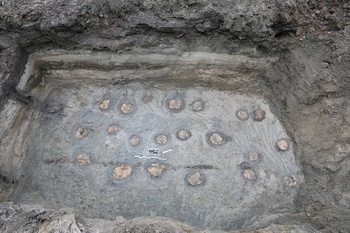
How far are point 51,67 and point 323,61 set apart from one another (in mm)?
1591

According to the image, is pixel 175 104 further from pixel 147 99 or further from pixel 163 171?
pixel 163 171

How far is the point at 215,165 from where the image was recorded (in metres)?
2.54

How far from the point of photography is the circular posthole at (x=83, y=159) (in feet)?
8.43

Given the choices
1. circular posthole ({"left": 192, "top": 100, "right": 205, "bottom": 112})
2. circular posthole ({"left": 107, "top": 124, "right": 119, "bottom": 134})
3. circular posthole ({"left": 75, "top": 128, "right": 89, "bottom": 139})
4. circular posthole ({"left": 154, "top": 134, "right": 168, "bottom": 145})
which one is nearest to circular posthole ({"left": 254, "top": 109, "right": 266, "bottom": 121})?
circular posthole ({"left": 192, "top": 100, "right": 205, "bottom": 112})

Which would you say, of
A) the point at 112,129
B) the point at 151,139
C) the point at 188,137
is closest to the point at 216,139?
the point at 188,137

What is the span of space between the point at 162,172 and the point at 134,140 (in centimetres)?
27

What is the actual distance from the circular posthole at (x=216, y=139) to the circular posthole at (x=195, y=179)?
0.22 meters

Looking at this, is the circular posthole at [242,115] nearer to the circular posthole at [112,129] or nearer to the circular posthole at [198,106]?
the circular posthole at [198,106]

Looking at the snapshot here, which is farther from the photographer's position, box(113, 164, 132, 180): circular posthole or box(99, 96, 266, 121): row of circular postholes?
box(99, 96, 266, 121): row of circular postholes

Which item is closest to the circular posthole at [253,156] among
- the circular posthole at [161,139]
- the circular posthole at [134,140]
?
the circular posthole at [161,139]

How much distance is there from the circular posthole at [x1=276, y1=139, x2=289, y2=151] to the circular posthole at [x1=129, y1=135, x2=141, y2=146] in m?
0.84

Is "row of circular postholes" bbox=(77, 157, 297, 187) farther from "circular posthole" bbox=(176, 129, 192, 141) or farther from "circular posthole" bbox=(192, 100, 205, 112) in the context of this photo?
"circular posthole" bbox=(192, 100, 205, 112)

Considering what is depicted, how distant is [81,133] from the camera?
2662mm

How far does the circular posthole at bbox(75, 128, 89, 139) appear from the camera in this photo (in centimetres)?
266
